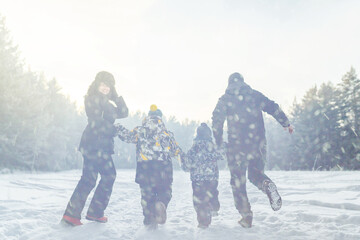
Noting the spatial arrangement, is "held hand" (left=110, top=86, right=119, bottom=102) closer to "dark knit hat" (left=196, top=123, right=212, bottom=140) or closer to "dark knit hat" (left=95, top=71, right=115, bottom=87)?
"dark knit hat" (left=95, top=71, right=115, bottom=87)

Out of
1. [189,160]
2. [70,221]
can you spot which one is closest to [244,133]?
[189,160]

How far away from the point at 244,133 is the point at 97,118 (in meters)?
2.38

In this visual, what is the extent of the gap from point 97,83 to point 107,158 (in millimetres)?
1237

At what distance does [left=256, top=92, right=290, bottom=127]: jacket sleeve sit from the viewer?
4684 millimetres

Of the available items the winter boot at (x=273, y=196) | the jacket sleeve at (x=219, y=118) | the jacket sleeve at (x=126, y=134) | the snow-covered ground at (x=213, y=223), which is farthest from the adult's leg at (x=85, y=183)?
the winter boot at (x=273, y=196)

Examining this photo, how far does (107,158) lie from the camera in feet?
14.3

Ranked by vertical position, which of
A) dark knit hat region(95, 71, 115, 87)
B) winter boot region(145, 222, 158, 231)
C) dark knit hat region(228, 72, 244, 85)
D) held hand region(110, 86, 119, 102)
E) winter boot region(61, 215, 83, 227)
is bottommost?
winter boot region(145, 222, 158, 231)

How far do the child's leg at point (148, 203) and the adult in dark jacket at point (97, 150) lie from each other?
21.9 inches

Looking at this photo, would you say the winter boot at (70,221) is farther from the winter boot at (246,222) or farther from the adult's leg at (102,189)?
the winter boot at (246,222)

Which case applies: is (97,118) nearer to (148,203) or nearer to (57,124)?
(148,203)

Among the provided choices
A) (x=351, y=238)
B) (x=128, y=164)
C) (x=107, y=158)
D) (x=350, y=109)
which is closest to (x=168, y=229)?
(x=107, y=158)

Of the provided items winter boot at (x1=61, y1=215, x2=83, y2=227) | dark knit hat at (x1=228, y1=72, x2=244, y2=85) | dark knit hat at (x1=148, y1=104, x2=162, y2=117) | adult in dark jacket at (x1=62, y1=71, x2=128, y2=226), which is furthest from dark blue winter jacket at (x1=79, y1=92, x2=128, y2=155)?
dark knit hat at (x1=228, y1=72, x2=244, y2=85)

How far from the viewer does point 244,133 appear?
178 inches

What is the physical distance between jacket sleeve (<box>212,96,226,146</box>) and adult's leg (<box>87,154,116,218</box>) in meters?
1.82
